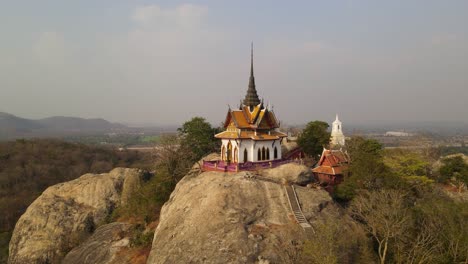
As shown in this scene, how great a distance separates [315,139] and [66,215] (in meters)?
31.5

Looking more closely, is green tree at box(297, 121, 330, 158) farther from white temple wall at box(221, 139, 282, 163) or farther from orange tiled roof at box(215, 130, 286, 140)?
white temple wall at box(221, 139, 282, 163)

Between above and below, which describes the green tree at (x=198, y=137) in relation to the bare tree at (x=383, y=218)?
above

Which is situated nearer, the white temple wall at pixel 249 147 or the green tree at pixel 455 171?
the white temple wall at pixel 249 147

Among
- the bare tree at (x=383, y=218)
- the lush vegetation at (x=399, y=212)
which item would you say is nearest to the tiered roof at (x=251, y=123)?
the lush vegetation at (x=399, y=212)

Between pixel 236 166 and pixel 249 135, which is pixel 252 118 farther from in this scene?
pixel 236 166

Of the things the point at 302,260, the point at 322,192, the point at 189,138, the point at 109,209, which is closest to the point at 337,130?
the point at 189,138

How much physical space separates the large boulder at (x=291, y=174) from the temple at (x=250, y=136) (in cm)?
462

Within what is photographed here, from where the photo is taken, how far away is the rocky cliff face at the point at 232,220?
21.3 meters

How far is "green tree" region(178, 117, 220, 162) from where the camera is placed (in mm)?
44031

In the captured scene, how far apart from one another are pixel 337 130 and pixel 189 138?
34.9 meters

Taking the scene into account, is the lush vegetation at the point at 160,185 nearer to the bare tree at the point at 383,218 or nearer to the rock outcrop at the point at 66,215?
the rock outcrop at the point at 66,215

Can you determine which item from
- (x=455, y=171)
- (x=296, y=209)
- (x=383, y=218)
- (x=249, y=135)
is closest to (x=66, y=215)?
(x=249, y=135)

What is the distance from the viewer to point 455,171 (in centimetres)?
4081

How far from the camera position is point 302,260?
2030cm
